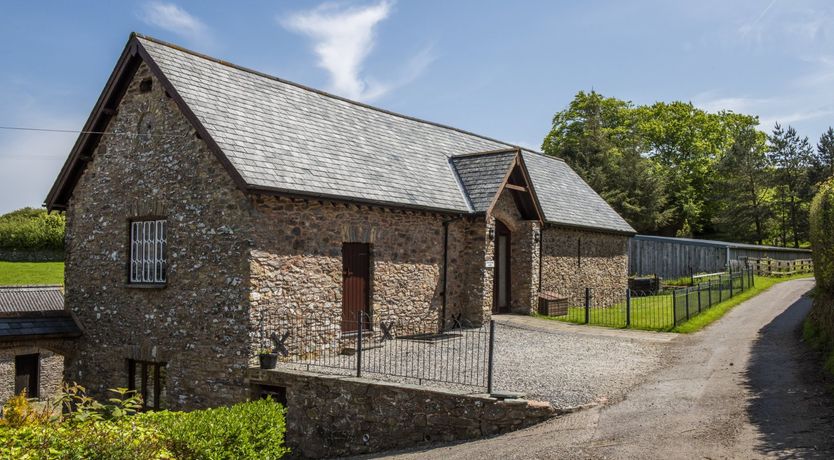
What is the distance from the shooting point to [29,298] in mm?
29953

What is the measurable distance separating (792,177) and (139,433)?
6131 cm

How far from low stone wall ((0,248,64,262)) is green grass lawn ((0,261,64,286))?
2.63 feet

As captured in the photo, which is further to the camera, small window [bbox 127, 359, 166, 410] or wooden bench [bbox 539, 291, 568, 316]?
wooden bench [bbox 539, 291, 568, 316]

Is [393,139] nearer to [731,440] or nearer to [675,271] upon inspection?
[731,440]

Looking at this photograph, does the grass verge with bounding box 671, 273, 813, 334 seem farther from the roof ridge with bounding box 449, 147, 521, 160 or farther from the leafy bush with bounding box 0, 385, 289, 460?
the leafy bush with bounding box 0, 385, 289, 460

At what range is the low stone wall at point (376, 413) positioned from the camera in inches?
414

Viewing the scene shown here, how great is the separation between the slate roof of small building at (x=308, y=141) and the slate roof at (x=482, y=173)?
0.31 feet

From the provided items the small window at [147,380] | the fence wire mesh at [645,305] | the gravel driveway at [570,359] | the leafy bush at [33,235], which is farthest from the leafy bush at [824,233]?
the leafy bush at [33,235]

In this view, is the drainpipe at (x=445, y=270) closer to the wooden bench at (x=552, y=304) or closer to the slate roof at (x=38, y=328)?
the wooden bench at (x=552, y=304)

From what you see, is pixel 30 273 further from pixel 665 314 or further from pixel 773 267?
pixel 773 267

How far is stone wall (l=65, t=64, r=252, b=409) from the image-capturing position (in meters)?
14.1

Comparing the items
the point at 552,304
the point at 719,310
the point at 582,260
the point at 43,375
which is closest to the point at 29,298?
the point at 43,375

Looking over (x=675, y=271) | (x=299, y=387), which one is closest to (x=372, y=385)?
(x=299, y=387)

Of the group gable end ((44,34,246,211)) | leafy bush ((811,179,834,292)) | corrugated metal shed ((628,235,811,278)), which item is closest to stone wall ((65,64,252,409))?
gable end ((44,34,246,211))
